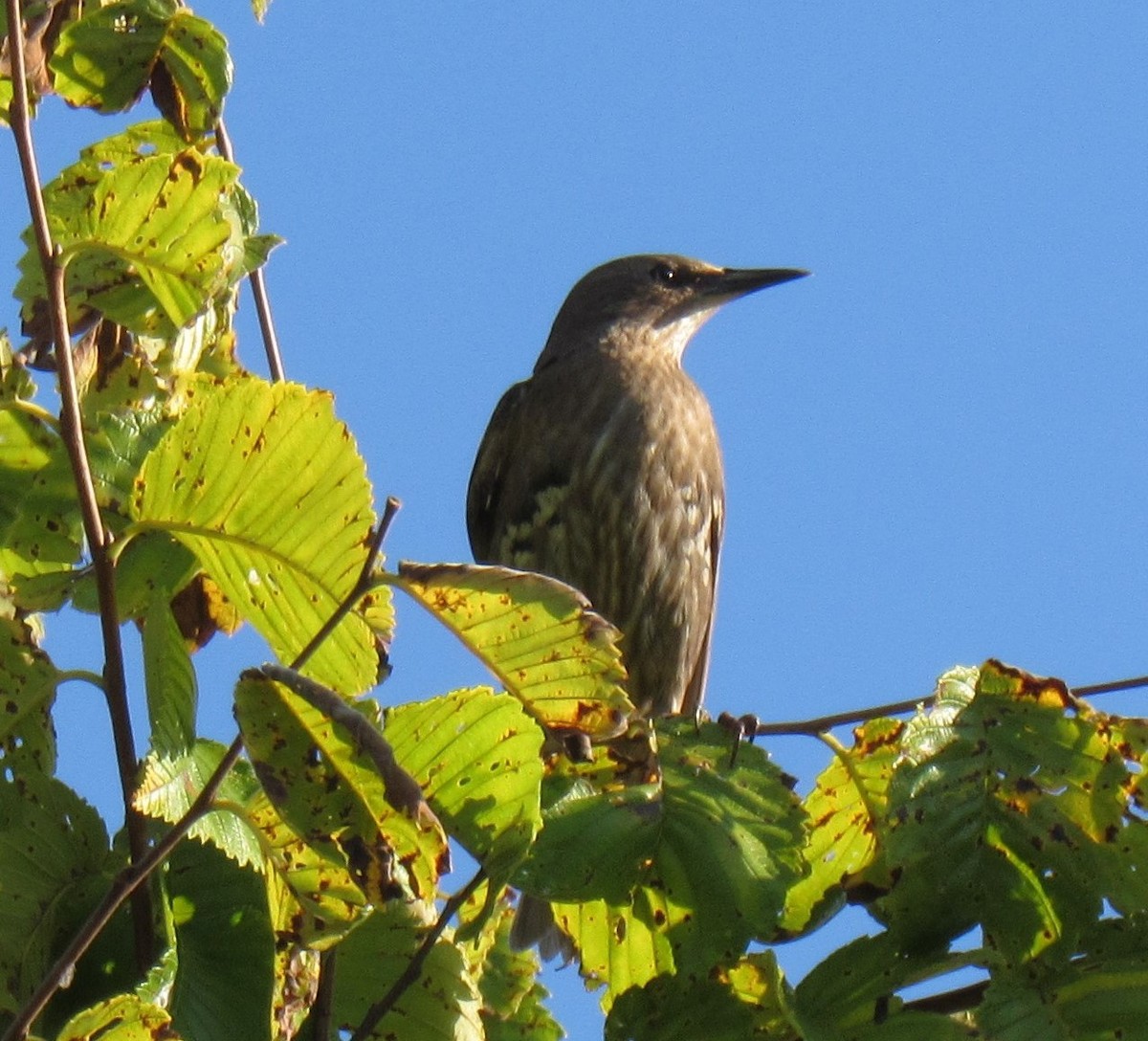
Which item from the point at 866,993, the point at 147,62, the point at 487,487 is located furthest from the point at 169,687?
the point at 487,487

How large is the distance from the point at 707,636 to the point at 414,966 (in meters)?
3.78

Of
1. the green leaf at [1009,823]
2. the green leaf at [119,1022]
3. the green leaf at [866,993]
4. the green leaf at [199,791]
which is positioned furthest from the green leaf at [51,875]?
the green leaf at [1009,823]

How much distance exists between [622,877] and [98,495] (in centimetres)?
83

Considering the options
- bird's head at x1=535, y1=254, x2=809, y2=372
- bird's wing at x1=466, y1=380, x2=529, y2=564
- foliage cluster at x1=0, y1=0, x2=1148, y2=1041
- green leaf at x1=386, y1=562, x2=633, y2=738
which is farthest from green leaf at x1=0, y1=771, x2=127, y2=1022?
bird's head at x1=535, y1=254, x2=809, y2=372

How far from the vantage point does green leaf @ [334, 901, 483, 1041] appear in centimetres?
229

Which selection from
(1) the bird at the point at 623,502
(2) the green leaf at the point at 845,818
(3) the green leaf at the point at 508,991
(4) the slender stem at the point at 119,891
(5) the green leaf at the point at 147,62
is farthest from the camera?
(1) the bird at the point at 623,502

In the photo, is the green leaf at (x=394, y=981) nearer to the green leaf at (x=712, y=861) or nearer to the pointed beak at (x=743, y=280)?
the green leaf at (x=712, y=861)

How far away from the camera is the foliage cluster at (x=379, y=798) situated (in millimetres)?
1974

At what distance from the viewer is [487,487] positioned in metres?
5.73

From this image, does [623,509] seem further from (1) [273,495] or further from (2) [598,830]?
(1) [273,495]

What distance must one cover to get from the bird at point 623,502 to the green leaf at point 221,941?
317 cm

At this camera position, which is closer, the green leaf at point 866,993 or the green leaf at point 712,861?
the green leaf at point 866,993

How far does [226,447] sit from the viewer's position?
2076 mm

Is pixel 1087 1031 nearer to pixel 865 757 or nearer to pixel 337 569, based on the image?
pixel 865 757
